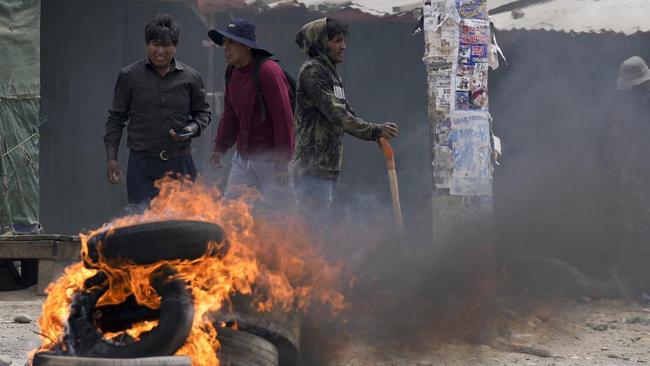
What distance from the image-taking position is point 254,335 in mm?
4816

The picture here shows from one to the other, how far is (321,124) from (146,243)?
2646 mm

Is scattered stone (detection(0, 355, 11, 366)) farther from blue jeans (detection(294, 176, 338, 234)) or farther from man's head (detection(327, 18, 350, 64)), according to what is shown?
man's head (detection(327, 18, 350, 64))

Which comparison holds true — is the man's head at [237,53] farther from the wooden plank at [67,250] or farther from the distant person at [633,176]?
the distant person at [633,176]

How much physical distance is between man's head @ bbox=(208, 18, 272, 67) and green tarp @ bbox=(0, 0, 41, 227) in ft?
12.3

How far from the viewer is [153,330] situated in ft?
14.3

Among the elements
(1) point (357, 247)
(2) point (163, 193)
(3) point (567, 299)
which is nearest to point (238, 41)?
(2) point (163, 193)

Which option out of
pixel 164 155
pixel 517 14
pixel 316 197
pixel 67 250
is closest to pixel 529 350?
pixel 316 197

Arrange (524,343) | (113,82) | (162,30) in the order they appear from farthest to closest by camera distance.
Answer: (113,82)
(524,343)
(162,30)

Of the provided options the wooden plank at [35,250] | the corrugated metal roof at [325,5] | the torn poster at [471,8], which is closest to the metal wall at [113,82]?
the corrugated metal roof at [325,5]

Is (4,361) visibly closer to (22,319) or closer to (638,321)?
(22,319)

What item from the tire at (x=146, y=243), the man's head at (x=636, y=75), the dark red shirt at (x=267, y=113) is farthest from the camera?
the man's head at (x=636, y=75)

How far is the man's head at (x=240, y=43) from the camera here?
6.62m

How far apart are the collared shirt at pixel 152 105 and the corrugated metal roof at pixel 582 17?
18.0 ft

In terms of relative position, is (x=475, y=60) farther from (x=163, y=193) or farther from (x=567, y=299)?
(x=163, y=193)
